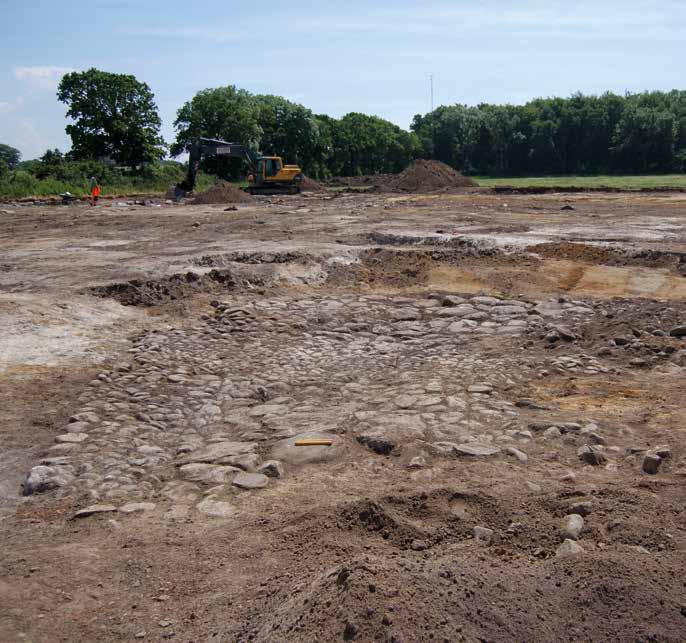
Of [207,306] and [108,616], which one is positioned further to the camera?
[207,306]

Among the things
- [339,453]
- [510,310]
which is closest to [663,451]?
[339,453]

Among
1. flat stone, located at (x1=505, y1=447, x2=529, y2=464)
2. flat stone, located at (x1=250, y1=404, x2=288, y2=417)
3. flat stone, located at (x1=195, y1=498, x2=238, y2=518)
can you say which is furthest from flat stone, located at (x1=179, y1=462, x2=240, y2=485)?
flat stone, located at (x1=505, y1=447, x2=529, y2=464)

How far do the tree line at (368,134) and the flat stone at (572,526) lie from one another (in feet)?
126

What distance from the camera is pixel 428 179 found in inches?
1532

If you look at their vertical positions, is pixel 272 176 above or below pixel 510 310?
above

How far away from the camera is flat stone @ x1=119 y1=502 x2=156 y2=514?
14.5 ft

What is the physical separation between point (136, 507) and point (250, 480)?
0.75 meters

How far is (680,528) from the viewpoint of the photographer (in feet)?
12.0

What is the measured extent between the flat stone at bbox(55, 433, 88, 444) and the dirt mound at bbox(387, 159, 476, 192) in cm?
3294

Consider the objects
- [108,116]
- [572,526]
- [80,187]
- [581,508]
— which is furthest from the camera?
[108,116]

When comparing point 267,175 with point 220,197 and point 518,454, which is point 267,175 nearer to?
point 220,197

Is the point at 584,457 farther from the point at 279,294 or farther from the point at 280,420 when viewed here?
the point at 279,294

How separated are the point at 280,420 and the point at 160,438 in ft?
3.19

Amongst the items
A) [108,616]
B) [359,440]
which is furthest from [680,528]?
[108,616]
